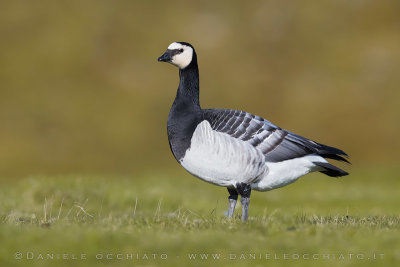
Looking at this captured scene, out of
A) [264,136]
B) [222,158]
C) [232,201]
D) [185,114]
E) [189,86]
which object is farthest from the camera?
[189,86]

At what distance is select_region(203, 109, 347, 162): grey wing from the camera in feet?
34.1

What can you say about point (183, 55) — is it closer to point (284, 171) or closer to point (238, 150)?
point (238, 150)

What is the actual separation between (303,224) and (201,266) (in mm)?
2572

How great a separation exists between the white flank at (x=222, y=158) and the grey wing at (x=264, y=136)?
142 millimetres

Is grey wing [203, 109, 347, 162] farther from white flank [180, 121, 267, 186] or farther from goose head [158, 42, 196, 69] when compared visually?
goose head [158, 42, 196, 69]

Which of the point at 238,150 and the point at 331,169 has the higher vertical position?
the point at 238,150

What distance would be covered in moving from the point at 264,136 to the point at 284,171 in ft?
2.49

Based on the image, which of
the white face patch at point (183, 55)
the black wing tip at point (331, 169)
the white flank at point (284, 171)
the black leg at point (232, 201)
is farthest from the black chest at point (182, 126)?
the black wing tip at point (331, 169)

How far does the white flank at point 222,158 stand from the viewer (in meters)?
10.1

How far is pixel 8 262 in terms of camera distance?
712cm

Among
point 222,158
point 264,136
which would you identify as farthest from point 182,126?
point 264,136

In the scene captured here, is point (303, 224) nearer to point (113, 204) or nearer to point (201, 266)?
point (201, 266)

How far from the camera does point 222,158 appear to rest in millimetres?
10094

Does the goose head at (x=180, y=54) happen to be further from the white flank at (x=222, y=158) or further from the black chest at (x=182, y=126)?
the white flank at (x=222, y=158)
